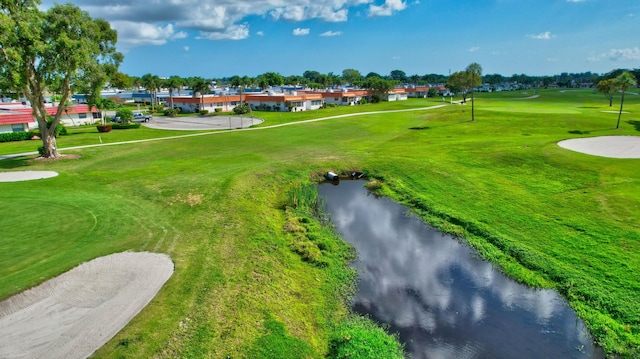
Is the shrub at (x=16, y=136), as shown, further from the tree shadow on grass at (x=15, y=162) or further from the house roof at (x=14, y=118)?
the tree shadow on grass at (x=15, y=162)

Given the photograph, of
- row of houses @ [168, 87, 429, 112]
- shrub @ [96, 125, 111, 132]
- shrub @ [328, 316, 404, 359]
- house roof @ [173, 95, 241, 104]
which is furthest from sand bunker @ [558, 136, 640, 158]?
house roof @ [173, 95, 241, 104]

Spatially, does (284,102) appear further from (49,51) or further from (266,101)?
(49,51)

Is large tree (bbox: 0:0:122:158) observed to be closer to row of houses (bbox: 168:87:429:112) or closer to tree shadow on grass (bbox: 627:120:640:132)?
row of houses (bbox: 168:87:429:112)

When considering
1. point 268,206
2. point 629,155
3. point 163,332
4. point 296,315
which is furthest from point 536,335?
point 629,155

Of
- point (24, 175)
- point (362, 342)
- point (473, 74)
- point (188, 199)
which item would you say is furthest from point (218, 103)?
point (362, 342)

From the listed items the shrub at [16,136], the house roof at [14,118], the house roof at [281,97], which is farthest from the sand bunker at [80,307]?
the house roof at [281,97]

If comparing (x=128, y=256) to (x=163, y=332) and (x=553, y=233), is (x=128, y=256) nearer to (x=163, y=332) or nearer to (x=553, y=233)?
(x=163, y=332)
